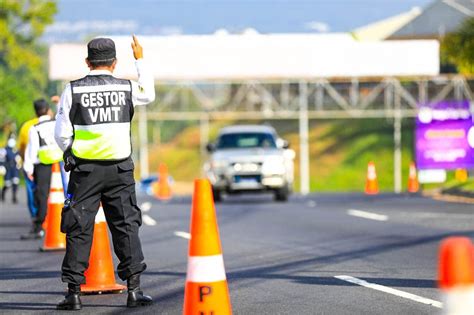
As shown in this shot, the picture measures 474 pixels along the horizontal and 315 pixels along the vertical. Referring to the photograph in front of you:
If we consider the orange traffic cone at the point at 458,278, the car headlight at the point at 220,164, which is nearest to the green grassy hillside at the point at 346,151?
the car headlight at the point at 220,164

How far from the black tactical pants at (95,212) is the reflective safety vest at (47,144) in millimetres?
6304

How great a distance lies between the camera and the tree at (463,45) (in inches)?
1478

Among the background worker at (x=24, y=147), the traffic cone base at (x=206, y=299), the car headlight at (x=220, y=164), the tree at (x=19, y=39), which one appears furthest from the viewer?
the tree at (x=19, y=39)

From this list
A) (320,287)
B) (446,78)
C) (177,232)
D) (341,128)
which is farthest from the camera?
(341,128)

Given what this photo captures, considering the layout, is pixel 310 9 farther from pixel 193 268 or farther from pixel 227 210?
pixel 193 268

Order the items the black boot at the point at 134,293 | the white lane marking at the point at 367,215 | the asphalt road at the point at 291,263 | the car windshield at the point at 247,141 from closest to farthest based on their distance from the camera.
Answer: the black boot at the point at 134,293, the asphalt road at the point at 291,263, the white lane marking at the point at 367,215, the car windshield at the point at 247,141

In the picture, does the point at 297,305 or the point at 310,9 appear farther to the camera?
the point at 310,9

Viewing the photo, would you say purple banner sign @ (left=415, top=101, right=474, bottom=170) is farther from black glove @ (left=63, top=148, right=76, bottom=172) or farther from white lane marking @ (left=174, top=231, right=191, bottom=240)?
black glove @ (left=63, top=148, right=76, bottom=172)

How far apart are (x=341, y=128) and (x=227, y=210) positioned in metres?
71.8

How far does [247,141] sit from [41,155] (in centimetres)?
1497

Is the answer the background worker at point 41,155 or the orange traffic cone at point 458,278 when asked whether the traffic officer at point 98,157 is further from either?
the background worker at point 41,155

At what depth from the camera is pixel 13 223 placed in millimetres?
21641

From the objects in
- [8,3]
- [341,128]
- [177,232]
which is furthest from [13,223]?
[341,128]

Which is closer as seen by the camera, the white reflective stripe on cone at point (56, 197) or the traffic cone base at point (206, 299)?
the traffic cone base at point (206, 299)
